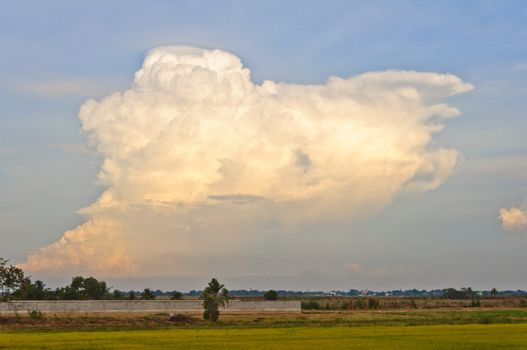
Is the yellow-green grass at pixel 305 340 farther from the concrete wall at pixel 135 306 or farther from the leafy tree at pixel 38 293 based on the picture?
the leafy tree at pixel 38 293

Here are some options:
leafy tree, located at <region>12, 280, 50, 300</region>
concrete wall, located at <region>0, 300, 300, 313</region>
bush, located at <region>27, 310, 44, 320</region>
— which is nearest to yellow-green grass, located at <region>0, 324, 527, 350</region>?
bush, located at <region>27, 310, 44, 320</region>

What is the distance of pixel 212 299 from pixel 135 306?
56.2 ft

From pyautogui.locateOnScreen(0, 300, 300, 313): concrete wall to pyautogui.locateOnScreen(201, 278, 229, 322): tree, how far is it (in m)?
13.2

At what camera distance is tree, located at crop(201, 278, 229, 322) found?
8762cm

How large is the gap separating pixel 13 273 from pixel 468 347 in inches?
2612

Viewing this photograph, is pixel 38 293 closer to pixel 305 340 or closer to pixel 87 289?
pixel 87 289

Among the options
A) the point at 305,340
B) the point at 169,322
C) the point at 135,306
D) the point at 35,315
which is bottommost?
the point at 305,340

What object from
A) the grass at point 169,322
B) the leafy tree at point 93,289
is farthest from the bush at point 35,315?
the leafy tree at point 93,289

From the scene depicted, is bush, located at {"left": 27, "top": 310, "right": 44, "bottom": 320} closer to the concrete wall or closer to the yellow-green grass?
the concrete wall

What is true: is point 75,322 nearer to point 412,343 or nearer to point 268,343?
point 268,343

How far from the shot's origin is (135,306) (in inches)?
3959

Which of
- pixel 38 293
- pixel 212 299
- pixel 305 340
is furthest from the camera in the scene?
pixel 38 293

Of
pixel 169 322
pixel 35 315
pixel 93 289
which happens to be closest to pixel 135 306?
pixel 169 322

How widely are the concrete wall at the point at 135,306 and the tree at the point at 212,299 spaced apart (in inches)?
519
